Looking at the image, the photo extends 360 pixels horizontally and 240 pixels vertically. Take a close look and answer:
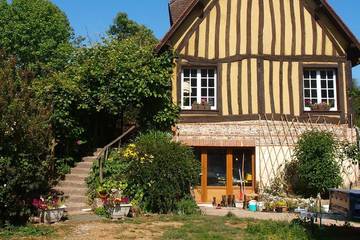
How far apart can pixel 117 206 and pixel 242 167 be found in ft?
18.7

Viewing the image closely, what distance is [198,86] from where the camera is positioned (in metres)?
15.8

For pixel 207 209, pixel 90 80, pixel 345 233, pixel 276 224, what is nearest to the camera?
pixel 345 233

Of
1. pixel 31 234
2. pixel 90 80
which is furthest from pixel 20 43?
pixel 31 234

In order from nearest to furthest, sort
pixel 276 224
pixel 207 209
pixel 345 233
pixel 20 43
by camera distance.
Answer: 1. pixel 345 233
2. pixel 276 224
3. pixel 207 209
4. pixel 20 43

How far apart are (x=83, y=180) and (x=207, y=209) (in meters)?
3.54

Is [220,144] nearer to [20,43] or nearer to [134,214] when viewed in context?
[134,214]

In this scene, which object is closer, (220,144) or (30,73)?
(30,73)

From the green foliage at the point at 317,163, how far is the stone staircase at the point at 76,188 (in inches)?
250

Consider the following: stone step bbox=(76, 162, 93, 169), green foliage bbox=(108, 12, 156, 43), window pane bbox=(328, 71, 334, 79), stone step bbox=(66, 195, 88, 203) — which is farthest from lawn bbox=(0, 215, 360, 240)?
green foliage bbox=(108, 12, 156, 43)

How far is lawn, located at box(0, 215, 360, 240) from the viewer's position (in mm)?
8711

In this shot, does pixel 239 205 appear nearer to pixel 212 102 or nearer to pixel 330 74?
pixel 212 102

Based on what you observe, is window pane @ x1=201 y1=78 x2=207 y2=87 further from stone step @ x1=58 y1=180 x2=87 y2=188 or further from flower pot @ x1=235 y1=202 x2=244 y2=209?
stone step @ x1=58 y1=180 x2=87 y2=188

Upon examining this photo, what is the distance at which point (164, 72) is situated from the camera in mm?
15078

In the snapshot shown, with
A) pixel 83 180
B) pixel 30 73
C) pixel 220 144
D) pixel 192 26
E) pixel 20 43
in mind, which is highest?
pixel 20 43
